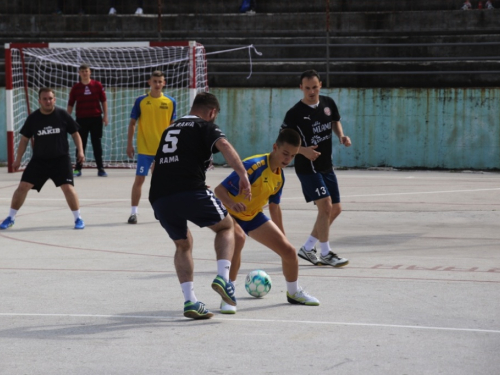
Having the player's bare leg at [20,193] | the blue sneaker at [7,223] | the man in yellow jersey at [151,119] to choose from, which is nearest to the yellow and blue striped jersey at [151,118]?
the man in yellow jersey at [151,119]

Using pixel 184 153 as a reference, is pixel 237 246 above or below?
below

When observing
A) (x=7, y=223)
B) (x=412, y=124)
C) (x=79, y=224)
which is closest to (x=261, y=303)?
(x=79, y=224)

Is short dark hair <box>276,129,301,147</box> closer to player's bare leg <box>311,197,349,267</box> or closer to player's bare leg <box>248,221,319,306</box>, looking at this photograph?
player's bare leg <box>248,221,319,306</box>

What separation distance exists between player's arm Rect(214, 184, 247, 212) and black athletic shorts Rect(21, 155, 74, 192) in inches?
213

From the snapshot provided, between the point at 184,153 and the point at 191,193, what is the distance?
12.0 inches

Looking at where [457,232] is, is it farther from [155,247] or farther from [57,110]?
[57,110]

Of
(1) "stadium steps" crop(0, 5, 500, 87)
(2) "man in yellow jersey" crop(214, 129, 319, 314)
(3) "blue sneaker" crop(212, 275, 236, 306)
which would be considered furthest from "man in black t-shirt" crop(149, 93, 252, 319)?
(1) "stadium steps" crop(0, 5, 500, 87)

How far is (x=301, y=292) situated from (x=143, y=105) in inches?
264

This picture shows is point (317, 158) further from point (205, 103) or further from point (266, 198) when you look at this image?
point (205, 103)

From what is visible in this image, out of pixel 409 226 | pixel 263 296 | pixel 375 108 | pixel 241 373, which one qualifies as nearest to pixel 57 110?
pixel 409 226

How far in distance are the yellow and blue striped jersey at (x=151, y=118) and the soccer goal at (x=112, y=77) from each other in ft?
A: 23.3

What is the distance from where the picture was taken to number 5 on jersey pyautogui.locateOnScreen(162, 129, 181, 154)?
682 cm

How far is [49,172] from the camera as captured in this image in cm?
1216

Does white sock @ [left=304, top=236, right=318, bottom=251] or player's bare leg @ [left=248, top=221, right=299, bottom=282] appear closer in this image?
player's bare leg @ [left=248, top=221, right=299, bottom=282]
